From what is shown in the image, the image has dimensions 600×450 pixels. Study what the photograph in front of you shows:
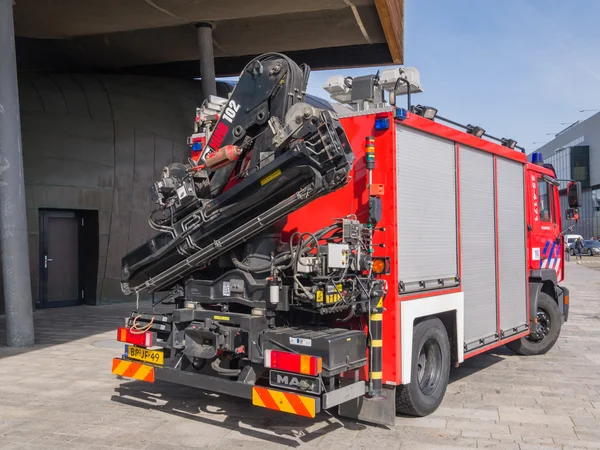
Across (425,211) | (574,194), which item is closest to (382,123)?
(425,211)

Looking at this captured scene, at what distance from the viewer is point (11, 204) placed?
10.2 meters

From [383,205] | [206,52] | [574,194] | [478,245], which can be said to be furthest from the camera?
[206,52]

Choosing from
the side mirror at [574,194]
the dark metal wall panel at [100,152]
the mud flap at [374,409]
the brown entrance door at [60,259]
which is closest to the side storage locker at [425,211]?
the mud flap at [374,409]

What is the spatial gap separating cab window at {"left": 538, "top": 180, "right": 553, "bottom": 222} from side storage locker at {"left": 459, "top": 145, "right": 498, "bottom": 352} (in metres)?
2.13

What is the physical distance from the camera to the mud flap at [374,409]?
18.4 ft

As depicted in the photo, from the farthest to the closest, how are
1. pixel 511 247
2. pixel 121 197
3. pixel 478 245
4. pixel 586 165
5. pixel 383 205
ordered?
pixel 586 165, pixel 121 197, pixel 511 247, pixel 478 245, pixel 383 205

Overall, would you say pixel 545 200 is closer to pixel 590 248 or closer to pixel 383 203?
pixel 383 203

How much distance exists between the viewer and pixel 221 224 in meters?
5.68

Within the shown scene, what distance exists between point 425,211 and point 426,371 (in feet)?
5.39

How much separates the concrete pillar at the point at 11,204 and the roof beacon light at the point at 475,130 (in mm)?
7377

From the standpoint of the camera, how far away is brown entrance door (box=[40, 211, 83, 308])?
1531 centimetres

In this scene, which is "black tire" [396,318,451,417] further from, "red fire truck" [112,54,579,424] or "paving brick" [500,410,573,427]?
"paving brick" [500,410,573,427]

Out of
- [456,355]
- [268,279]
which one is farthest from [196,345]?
[456,355]

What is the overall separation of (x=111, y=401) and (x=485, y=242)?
185 inches
